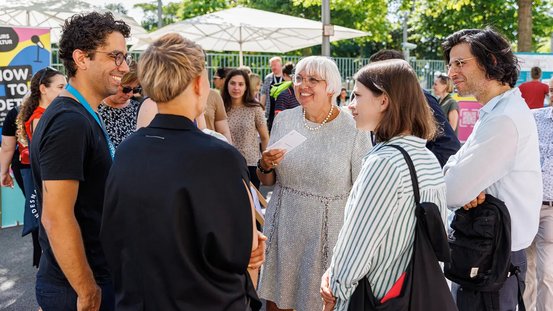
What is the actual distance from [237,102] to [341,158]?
3.45m

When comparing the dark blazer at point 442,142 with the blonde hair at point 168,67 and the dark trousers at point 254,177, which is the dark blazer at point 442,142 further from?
the dark trousers at point 254,177

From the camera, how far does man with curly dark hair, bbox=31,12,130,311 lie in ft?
6.46

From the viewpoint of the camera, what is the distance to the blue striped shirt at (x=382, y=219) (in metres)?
2.08

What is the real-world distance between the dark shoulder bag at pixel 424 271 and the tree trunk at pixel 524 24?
44.5 ft

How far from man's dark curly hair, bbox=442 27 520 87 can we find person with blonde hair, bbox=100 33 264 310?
1.72 metres

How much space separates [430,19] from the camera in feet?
96.4

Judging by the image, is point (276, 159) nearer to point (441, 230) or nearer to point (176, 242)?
point (441, 230)

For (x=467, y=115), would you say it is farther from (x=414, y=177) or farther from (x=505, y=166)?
(x=414, y=177)

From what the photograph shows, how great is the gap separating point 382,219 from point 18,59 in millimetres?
6414

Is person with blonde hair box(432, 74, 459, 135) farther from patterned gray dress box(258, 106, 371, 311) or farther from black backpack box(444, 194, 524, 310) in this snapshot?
black backpack box(444, 194, 524, 310)

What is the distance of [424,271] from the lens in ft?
6.73

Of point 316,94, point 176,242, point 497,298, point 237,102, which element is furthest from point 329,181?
point 237,102

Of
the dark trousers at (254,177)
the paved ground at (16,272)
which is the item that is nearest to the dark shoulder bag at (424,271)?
the paved ground at (16,272)

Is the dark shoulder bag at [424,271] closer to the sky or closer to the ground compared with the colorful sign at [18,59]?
closer to the ground
